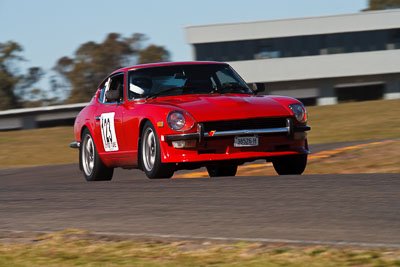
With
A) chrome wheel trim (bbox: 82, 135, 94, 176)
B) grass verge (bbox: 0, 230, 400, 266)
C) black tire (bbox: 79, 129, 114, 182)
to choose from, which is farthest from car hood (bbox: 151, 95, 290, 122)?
grass verge (bbox: 0, 230, 400, 266)

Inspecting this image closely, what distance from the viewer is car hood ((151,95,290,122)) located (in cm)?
842

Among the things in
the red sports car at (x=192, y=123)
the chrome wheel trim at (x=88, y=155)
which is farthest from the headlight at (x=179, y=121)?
the chrome wheel trim at (x=88, y=155)

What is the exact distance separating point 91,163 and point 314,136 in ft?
40.9

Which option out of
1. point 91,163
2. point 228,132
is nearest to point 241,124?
point 228,132

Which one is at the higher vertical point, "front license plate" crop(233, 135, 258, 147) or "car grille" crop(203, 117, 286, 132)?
"car grille" crop(203, 117, 286, 132)

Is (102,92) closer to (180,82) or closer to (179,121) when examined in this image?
(180,82)

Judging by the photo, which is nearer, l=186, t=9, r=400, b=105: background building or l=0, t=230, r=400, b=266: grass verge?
l=0, t=230, r=400, b=266: grass verge

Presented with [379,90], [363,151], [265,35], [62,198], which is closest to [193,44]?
[265,35]

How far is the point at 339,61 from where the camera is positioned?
59281mm

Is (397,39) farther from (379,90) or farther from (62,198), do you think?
(62,198)

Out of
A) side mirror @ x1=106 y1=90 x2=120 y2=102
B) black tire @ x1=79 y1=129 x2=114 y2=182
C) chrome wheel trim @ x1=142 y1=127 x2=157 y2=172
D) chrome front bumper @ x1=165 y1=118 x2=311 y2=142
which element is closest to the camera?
chrome front bumper @ x1=165 y1=118 x2=311 y2=142

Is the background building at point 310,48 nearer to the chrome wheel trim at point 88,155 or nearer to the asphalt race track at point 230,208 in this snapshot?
the chrome wheel trim at point 88,155

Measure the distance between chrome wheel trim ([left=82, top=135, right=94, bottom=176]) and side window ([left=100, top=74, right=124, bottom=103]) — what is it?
25.3 inches

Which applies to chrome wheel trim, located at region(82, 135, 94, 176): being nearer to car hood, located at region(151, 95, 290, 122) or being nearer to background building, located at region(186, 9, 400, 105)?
car hood, located at region(151, 95, 290, 122)
